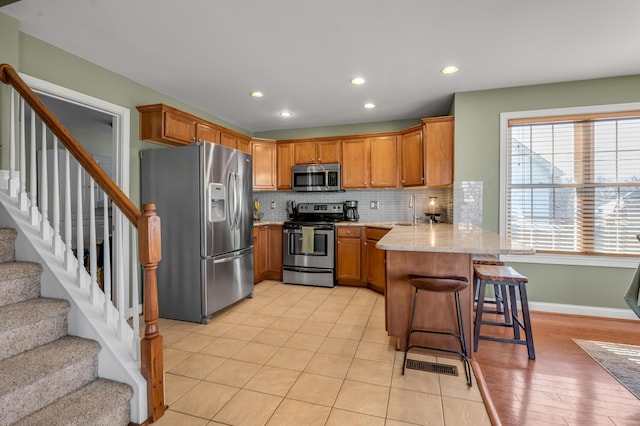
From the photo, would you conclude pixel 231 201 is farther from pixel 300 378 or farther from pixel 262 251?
pixel 300 378

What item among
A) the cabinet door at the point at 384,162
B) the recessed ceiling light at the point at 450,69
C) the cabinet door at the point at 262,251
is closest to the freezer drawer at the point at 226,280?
the cabinet door at the point at 262,251

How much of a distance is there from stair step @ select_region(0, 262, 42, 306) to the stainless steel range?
3.01 metres

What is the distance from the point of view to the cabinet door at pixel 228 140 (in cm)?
418

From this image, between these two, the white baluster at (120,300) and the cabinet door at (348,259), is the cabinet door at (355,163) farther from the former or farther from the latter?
the white baluster at (120,300)

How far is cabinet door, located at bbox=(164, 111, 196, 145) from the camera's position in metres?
3.22

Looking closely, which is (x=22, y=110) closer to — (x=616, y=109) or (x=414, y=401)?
(x=414, y=401)

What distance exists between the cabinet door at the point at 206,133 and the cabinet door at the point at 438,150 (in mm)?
2672

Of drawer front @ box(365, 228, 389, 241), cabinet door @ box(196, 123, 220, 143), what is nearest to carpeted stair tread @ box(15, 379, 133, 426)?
cabinet door @ box(196, 123, 220, 143)

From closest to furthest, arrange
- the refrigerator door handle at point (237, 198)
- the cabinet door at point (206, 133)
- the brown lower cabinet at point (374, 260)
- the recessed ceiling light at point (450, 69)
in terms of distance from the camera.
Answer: the recessed ceiling light at point (450, 69), the refrigerator door handle at point (237, 198), the cabinet door at point (206, 133), the brown lower cabinet at point (374, 260)

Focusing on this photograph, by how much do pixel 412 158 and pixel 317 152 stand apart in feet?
4.94

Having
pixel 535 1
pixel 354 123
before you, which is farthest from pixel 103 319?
pixel 354 123

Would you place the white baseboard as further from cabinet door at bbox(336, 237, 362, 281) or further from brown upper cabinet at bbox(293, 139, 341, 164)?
brown upper cabinet at bbox(293, 139, 341, 164)

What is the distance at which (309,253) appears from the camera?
450 centimetres

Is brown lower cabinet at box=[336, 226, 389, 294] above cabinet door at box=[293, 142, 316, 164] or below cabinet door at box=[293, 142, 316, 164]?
below
